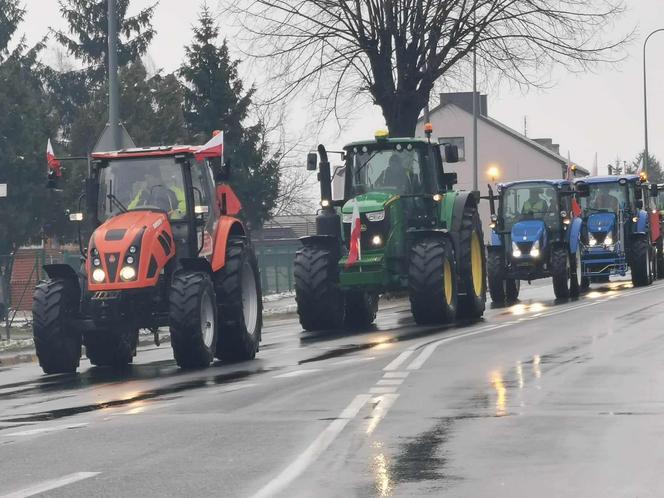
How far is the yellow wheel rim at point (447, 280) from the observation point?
2380 centimetres

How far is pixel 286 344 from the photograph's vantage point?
22.2m

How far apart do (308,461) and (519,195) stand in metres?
23.6

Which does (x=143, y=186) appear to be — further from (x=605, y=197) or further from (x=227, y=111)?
(x=227, y=111)

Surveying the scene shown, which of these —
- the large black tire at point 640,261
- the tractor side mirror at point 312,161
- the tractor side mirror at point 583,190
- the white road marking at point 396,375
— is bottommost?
the white road marking at point 396,375

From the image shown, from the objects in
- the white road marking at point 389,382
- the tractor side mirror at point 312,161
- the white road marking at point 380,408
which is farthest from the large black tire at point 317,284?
the white road marking at point 380,408

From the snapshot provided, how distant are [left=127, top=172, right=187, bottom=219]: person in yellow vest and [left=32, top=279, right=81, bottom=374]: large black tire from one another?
4.23 ft

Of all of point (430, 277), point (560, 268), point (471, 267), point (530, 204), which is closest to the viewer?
point (430, 277)

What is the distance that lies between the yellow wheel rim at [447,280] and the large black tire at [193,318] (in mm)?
6356

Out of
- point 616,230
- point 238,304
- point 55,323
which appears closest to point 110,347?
point 55,323

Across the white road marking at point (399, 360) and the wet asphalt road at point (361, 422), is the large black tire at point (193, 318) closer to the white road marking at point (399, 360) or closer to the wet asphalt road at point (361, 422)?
the wet asphalt road at point (361, 422)

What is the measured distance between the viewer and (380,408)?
517 inches

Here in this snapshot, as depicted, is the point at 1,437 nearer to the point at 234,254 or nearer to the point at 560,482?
the point at 560,482

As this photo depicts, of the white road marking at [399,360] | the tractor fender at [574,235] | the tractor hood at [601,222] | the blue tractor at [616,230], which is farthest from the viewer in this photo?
the tractor hood at [601,222]

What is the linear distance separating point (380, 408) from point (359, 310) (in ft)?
41.9
